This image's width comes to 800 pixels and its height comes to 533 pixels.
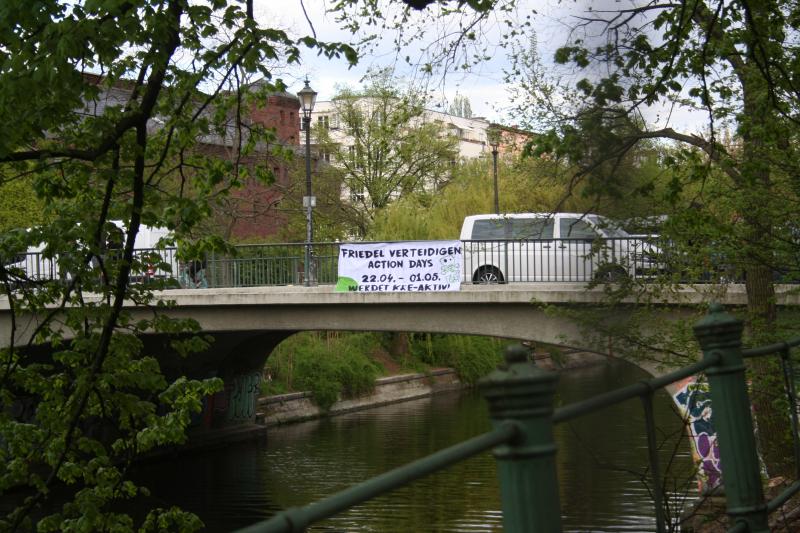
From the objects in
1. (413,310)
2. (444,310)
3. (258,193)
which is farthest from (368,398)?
(444,310)

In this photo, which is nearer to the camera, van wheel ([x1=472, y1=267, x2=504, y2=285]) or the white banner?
the white banner

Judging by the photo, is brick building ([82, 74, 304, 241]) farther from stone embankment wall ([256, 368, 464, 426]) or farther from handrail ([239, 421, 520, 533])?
handrail ([239, 421, 520, 533])

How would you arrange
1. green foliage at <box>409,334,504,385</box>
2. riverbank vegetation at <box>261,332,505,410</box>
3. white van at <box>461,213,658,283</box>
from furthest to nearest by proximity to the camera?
1. green foliage at <box>409,334,504,385</box>
2. riverbank vegetation at <box>261,332,505,410</box>
3. white van at <box>461,213,658,283</box>

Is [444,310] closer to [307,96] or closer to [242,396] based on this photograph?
[307,96]

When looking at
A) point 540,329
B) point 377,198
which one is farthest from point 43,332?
point 377,198

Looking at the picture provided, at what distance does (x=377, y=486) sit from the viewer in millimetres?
2168

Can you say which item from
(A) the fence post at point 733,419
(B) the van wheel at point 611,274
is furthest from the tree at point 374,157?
(A) the fence post at point 733,419

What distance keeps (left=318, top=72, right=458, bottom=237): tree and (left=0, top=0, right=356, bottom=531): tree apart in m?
39.9

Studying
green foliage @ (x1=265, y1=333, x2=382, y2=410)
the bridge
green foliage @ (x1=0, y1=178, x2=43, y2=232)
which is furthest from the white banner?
green foliage @ (x1=0, y1=178, x2=43, y2=232)

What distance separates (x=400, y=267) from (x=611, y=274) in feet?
22.5

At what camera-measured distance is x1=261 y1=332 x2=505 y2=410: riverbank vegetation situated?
120ft

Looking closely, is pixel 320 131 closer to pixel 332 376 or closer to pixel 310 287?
pixel 332 376

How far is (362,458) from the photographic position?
27297 mm

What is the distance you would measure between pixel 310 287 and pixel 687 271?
10215 millimetres
